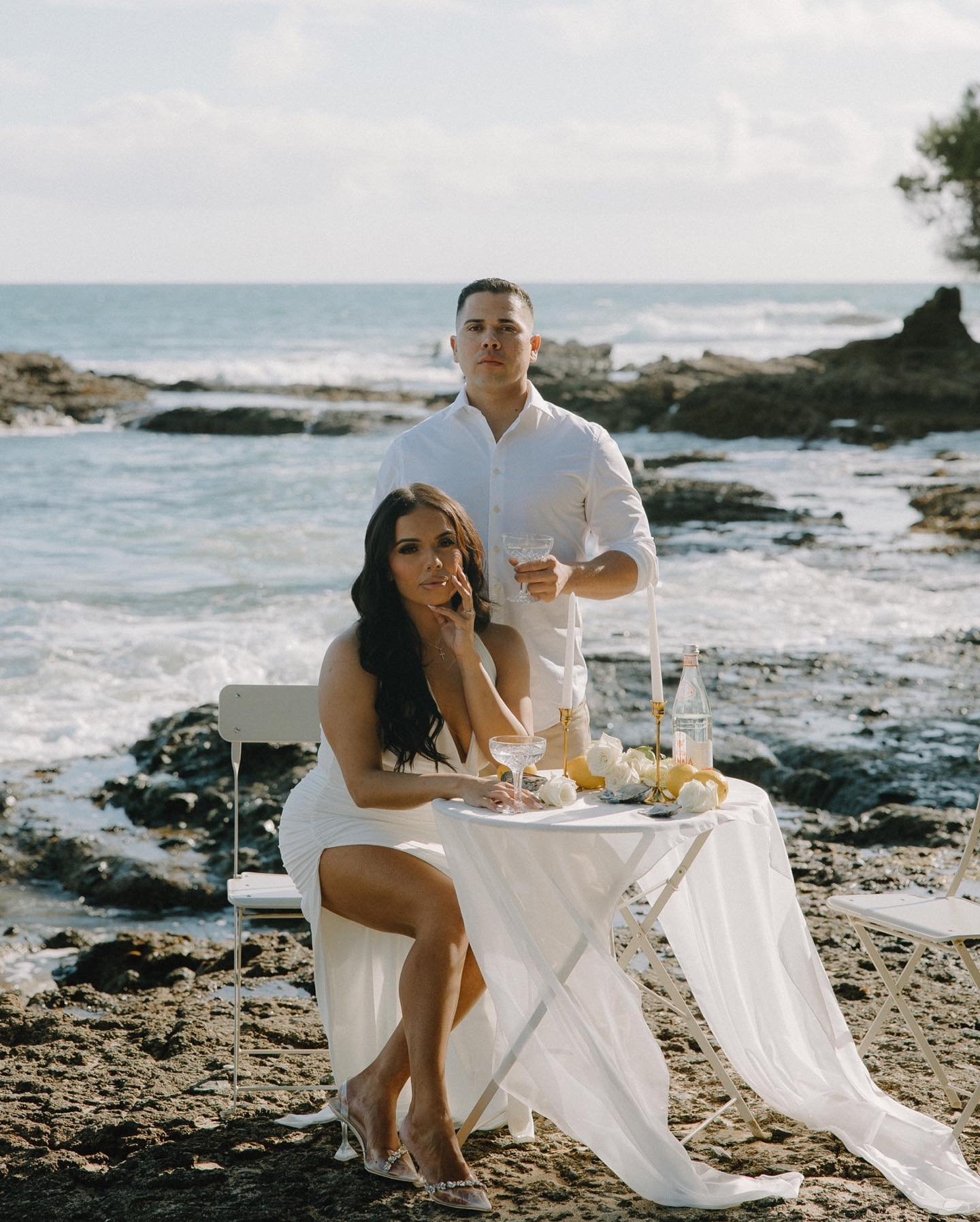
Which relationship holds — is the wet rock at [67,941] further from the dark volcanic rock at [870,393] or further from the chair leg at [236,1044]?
the dark volcanic rock at [870,393]

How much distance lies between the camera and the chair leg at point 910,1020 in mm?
3760

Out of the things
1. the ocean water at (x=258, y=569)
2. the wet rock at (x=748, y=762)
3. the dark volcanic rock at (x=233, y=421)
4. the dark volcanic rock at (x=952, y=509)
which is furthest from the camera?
the dark volcanic rock at (x=233, y=421)

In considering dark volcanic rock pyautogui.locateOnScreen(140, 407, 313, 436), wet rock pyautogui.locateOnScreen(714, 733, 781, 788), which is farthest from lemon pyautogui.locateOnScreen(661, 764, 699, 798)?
dark volcanic rock pyautogui.locateOnScreen(140, 407, 313, 436)

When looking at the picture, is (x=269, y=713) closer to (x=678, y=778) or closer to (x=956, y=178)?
(x=678, y=778)

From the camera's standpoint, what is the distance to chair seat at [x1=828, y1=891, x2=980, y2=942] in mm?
3637

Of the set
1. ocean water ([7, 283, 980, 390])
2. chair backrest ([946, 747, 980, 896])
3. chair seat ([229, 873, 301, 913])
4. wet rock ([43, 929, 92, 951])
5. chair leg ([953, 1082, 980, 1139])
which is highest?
ocean water ([7, 283, 980, 390])

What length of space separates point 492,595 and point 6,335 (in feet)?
186

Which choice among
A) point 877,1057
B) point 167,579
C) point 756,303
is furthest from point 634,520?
point 756,303

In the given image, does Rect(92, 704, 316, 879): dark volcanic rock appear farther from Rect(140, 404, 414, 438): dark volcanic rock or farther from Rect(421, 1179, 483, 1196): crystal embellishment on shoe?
Rect(140, 404, 414, 438): dark volcanic rock

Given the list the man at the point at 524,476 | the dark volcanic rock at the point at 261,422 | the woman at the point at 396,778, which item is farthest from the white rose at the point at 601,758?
the dark volcanic rock at the point at 261,422

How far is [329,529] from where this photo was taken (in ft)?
57.0

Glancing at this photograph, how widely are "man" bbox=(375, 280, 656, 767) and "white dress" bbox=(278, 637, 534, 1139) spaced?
15.4 inches

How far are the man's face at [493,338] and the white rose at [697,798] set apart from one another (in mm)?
1359

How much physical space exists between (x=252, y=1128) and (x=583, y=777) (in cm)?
128
